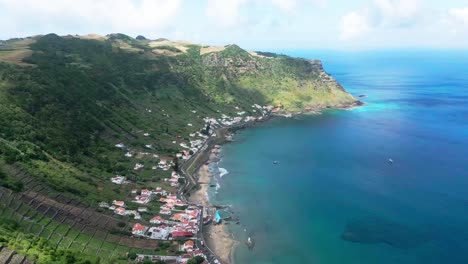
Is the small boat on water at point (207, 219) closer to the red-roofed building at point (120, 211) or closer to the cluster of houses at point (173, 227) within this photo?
the cluster of houses at point (173, 227)

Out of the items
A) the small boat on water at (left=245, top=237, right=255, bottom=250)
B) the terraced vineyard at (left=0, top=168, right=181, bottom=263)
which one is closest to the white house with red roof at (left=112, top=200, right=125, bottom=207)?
the terraced vineyard at (left=0, top=168, right=181, bottom=263)

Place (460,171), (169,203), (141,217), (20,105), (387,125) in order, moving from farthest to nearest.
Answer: (387,125)
(460,171)
(20,105)
(169,203)
(141,217)

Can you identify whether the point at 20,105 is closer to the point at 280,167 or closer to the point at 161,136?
the point at 161,136

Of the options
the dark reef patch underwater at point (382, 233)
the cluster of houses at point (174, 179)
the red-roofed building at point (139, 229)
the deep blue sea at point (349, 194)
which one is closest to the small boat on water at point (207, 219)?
the deep blue sea at point (349, 194)

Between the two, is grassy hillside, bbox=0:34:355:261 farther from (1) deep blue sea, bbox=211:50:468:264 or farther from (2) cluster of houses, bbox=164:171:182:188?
(1) deep blue sea, bbox=211:50:468:264

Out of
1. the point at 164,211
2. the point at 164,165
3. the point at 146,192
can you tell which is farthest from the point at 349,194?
the point at 164,165

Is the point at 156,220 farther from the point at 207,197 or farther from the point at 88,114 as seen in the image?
the point at 88,114

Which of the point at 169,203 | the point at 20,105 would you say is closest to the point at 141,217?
the point at 169,203
